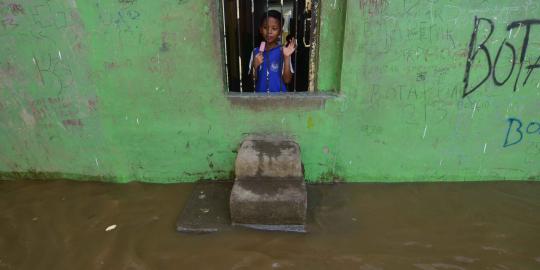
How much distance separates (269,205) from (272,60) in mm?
1537

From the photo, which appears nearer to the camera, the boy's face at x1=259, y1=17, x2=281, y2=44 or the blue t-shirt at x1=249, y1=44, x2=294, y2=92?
the boy's face at x1=259, y1=17, x2=281, y2=44

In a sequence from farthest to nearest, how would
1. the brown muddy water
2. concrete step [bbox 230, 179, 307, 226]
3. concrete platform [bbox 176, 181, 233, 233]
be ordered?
1. concrete platform [bbox 176, 181, 233, 233]
2. concrete step [bbox 230, 179, 307, 226]
3. the brown muddy water

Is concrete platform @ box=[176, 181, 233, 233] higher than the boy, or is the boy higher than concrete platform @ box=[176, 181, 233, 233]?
the boy

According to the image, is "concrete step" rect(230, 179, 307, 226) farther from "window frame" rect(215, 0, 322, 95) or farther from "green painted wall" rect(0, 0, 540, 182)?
"window frame" rect(215, 0, 322, 95)

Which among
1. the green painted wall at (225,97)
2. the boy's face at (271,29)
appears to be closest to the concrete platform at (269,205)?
the green painted wall at (225,97)

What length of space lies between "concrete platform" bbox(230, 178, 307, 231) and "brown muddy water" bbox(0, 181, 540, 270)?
0.10m

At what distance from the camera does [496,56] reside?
320 cm

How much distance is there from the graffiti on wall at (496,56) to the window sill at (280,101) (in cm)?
124

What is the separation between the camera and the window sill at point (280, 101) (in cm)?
337

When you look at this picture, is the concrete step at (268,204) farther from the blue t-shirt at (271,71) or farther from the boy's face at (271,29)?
the boy's face at (271,29)

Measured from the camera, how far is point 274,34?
3604 mm

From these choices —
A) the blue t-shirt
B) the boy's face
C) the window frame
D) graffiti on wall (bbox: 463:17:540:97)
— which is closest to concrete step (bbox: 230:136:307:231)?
the window frame

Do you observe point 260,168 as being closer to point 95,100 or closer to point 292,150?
point 292,150

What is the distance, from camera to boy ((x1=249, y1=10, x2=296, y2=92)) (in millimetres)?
3568
